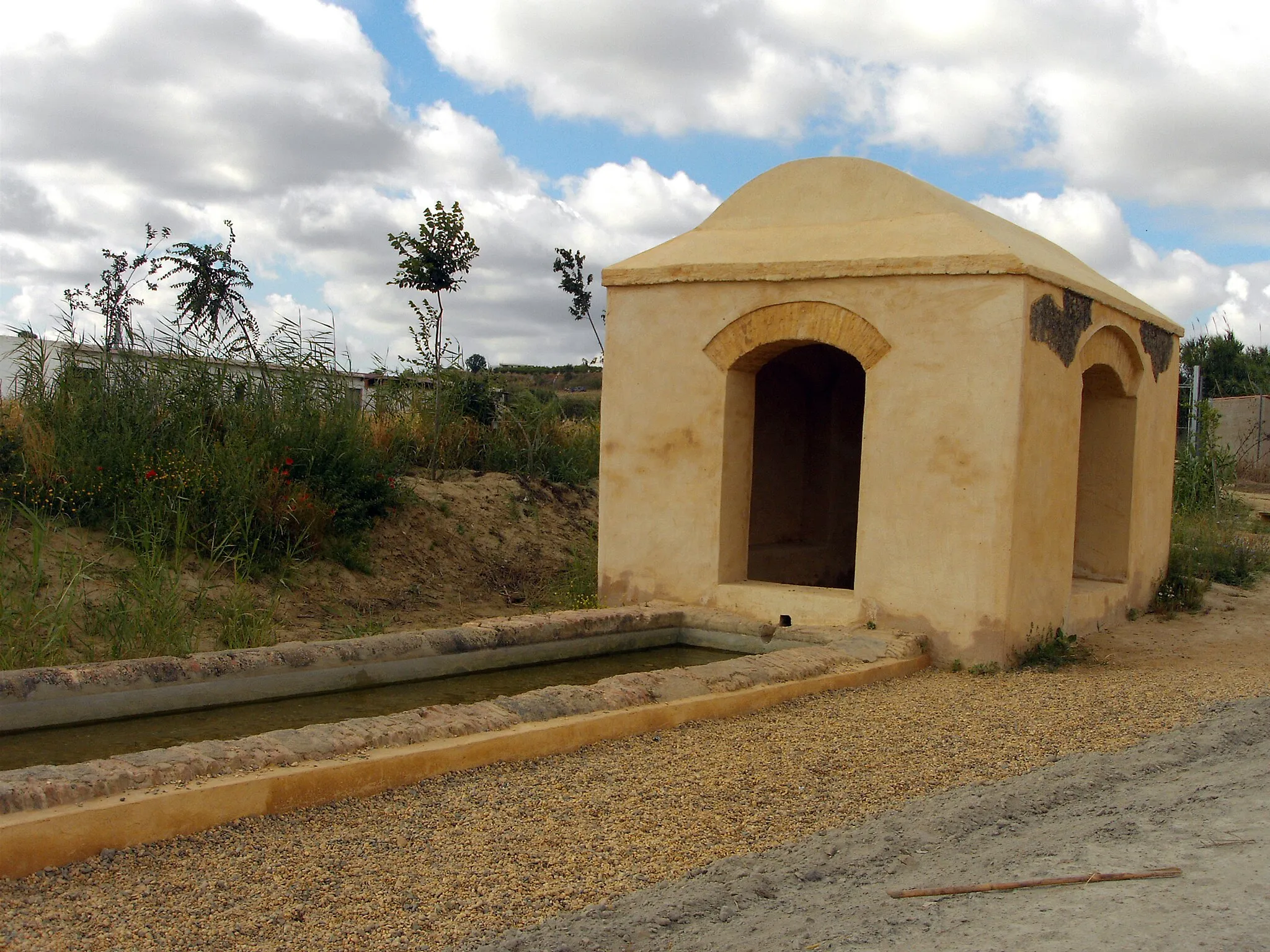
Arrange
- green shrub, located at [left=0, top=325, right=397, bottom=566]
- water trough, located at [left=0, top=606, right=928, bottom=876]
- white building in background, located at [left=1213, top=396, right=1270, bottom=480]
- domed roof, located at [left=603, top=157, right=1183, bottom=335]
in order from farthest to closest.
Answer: white building in background, located at [left=1213, top=396, right=1270, bottom=480] → green shrub, located at [left=0, top=325, right=397, bottom=566] → domed roof, located at [left=603, top=157, right=1183, bottom=335] → water trough, located at [left=0, top=606, right=928, bottom=876]

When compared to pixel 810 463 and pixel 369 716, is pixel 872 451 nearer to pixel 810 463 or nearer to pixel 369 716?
pixel 810 463

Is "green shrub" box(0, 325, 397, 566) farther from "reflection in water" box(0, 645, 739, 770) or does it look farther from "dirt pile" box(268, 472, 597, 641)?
"reflection in water" box(0, 645, 739, 770)

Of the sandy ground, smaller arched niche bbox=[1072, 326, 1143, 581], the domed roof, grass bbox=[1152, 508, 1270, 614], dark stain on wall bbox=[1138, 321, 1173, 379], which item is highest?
the domed roof

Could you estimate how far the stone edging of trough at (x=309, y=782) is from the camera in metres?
3.36

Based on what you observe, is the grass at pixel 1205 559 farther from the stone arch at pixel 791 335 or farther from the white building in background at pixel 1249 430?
the white building in background at pixel 1249 430

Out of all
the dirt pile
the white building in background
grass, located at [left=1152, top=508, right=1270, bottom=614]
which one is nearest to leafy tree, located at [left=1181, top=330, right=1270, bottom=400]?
the white building in background

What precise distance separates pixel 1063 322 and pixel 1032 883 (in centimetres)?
497

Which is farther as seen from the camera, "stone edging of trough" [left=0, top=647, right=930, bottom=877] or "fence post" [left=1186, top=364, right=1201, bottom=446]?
"fence post" [left=1186, top=364, right=1201, bottom=446]

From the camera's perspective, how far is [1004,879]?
134 inches

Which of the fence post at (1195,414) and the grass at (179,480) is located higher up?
the fence post at (1195,414)

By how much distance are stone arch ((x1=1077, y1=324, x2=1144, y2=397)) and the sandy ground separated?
3.96m

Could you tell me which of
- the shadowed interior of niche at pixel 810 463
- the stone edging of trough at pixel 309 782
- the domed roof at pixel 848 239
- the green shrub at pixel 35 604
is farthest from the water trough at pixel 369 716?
the shadowed interior of niche at pixel 810 463

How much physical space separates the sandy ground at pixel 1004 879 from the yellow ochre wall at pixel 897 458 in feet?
8.40

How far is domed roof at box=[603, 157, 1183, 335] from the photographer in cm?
717
